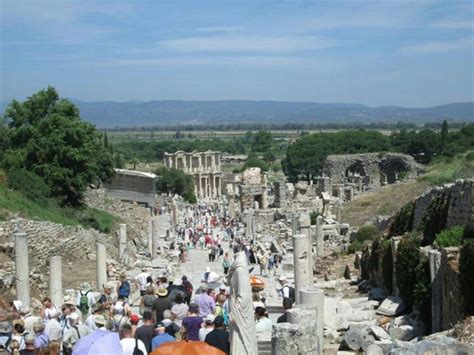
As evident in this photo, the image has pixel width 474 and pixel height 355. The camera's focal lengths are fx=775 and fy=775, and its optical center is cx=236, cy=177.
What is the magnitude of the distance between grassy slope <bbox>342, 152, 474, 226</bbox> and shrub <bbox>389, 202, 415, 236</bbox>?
2091 cm

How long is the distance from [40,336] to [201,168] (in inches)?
3705

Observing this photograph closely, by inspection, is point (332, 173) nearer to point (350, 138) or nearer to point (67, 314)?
point (350, 138)

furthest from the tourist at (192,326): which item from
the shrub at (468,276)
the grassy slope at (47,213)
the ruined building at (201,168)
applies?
the ruined building at (201,168)

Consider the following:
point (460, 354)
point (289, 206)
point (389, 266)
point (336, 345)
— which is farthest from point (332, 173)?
point (460, 354)

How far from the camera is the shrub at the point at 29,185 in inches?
1341

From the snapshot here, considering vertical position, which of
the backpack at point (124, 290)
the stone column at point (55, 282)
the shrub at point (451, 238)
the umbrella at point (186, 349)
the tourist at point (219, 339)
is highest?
the shrub at point (451, 238)

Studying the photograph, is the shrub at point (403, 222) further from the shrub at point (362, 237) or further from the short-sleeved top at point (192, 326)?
the short-sleeved top at point (192, 326)

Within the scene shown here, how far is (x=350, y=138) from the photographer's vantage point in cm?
10525

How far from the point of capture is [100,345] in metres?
9.44

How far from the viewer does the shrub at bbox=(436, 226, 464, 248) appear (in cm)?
1479

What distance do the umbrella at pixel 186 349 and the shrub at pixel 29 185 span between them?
84.6ft

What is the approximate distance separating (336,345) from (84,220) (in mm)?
24221

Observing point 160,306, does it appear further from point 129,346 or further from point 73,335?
point 129,346

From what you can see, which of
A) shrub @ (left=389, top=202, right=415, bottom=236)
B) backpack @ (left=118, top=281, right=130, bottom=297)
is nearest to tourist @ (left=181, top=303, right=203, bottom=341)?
backpack @ (left=118, top=281, right=130, bottom=297)
